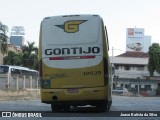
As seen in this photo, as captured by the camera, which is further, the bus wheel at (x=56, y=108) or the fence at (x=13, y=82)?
the fence at (x=13, y=82)

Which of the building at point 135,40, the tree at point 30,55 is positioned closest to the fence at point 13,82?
the tree at point 30,55

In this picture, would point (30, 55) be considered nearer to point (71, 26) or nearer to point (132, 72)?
point (132, 72)

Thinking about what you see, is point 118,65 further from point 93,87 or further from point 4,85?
point 93,87

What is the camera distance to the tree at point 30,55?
88688mm

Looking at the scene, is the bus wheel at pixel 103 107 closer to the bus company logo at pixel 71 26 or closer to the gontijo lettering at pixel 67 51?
the gontijo lettering at pixel 67 51

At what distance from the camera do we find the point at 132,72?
99688 millimetres

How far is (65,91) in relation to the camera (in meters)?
16.7

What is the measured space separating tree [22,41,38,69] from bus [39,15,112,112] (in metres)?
71.8

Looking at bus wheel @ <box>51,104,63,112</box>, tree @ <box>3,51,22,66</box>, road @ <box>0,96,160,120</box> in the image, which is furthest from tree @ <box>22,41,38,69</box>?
bus wheel @ <box>51,104,63,112</box>

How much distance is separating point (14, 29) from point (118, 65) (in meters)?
92.7

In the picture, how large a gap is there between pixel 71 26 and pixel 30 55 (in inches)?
2842

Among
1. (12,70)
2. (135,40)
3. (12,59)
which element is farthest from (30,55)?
(135,40)

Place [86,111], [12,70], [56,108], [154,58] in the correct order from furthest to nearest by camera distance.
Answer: [154,58]
[12,70]
[86,111]
[56,108]

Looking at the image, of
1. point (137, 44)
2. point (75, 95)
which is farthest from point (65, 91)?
point (137, 44)
